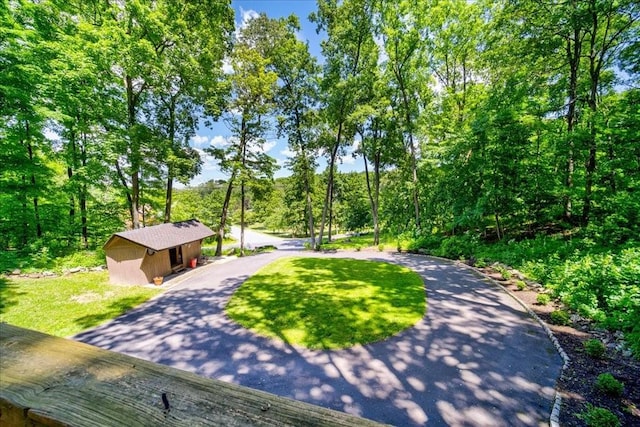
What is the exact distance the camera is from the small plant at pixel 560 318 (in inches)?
230

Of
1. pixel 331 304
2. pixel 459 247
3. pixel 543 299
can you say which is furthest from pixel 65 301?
pixel 459 247

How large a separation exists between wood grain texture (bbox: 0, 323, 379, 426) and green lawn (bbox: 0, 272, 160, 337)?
8.92 metres

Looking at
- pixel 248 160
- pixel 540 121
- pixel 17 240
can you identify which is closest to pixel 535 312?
pixel 540 121

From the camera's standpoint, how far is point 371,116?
58.6 feet

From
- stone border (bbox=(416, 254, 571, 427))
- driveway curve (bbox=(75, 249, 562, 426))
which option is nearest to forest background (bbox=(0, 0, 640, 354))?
stone border (bbox=(416, 254, 571, 427))

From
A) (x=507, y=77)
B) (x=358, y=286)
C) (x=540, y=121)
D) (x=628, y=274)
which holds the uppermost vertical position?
(x=507, y=77)

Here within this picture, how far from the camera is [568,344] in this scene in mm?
5152

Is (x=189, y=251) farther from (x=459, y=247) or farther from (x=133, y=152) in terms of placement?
(x=459, y=247)

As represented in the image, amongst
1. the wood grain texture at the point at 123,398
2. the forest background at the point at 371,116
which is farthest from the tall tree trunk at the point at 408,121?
the wood grain texture at the point at 123,398

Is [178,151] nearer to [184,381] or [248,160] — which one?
[248,160]

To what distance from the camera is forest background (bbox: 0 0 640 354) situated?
877 centimetres

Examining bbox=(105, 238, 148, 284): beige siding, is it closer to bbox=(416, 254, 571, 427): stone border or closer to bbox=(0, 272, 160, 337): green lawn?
bbox=(0, 272, 160, 337): green lawn

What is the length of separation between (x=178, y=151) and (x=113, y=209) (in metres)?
5.76

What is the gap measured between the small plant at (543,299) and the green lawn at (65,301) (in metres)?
12.7
